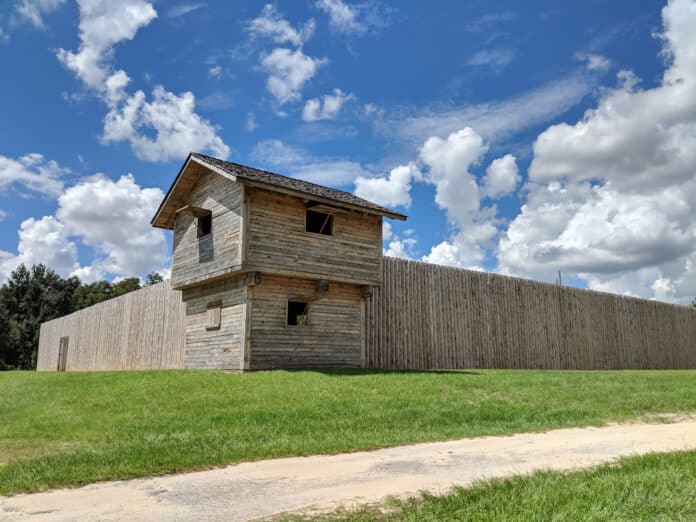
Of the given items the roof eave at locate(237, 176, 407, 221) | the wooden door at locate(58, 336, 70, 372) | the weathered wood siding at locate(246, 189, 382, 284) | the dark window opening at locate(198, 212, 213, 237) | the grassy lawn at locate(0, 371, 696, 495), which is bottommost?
the grassy lawn at locate(0, 371, 696, 495)

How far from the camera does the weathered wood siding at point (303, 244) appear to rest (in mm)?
16125

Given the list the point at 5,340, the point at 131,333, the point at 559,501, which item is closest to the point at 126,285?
the point at 5,340

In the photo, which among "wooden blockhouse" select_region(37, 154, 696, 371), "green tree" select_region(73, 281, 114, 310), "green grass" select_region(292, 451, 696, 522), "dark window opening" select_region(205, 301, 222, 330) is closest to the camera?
"green grass" select_region(292, 451, 696, 522)

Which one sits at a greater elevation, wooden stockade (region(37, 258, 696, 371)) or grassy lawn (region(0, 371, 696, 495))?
wooden stockade (region(37, 258, 696, 371))

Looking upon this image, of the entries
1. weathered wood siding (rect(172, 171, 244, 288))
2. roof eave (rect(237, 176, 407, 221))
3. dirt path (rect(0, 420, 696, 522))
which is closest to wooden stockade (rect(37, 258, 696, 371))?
weathered wood siding (rect(172, 171, 244, 288))

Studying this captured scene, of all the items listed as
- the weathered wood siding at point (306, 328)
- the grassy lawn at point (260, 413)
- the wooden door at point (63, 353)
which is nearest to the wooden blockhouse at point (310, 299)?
the weathered wood siding at point (306, 328)

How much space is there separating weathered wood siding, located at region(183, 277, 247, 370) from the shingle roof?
9.04 ft

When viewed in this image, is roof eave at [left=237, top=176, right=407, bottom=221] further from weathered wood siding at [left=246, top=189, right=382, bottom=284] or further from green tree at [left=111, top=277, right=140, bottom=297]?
green tree at [left=111, top=277, right=140, bottom=297]

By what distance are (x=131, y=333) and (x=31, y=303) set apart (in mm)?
32981

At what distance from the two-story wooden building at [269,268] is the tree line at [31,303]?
36.7 metres

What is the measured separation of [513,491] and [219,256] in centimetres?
1324

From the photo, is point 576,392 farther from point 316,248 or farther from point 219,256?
point 219,256

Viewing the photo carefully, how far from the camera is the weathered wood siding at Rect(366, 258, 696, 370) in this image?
63.3 ft

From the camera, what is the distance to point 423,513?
4.39 m
